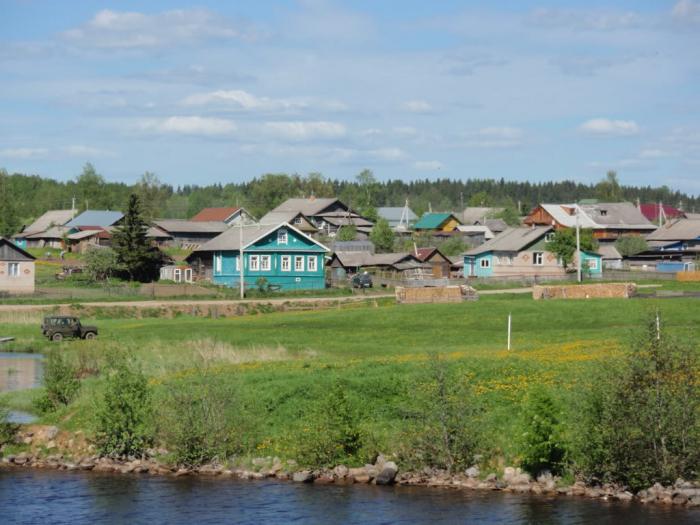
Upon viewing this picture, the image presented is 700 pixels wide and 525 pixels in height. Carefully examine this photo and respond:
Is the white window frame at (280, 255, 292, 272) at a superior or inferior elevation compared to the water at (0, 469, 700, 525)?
superior

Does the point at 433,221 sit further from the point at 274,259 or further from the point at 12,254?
the point at 12,254

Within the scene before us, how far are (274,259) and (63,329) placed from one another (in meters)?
39.7

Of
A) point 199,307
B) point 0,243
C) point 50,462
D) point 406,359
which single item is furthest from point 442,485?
point 0,243

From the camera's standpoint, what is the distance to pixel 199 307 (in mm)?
82875

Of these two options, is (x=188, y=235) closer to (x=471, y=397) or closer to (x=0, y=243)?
(x=0, y=243)

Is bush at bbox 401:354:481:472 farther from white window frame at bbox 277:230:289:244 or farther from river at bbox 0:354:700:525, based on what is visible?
white window frame at bbox 277:230:289:244

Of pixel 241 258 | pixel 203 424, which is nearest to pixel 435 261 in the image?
pixel 241 258

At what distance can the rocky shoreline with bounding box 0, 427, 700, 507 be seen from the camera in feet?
96.7

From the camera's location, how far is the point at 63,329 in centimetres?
6631

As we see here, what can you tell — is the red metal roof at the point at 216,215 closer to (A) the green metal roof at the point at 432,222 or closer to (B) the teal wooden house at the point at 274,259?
(A) the green metal roof at the point at 432,222

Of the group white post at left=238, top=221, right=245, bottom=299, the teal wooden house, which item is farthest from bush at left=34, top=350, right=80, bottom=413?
the teal wooden house

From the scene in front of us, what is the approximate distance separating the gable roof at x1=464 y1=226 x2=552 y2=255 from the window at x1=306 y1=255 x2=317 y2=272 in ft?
84.0

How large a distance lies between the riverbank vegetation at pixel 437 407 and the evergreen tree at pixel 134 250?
54.8 metres

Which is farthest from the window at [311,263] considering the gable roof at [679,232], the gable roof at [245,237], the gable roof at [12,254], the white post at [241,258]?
the gable roof at [679,232]
